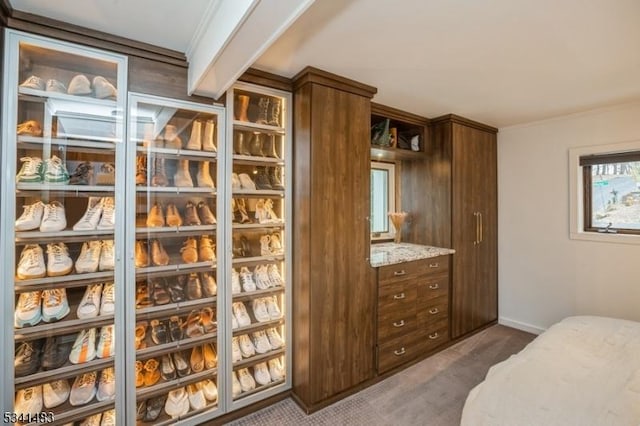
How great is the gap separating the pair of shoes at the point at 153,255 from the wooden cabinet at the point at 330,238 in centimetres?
87

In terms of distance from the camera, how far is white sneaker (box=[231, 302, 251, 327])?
2043 millimetres

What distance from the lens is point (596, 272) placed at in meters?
2.88

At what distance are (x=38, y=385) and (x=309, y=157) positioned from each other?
6.44ft

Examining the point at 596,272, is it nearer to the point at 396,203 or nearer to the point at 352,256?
the point at 396,203

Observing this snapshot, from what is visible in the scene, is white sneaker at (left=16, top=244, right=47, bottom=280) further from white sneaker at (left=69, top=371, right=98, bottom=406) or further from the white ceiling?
the white ceiling

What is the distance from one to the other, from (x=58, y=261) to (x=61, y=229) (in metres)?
0.17

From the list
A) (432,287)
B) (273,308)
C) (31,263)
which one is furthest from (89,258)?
(432,287)

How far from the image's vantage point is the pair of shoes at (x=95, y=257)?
1.59 metres

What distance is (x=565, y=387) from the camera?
1329 mm

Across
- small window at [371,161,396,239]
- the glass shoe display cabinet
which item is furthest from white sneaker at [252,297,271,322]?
small window at [371,161,396,239]

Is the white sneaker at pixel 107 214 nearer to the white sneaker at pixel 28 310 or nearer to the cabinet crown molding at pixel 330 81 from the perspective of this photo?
the white sneaker at pixel 28 310

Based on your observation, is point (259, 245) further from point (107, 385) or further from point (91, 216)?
point (107, 385)

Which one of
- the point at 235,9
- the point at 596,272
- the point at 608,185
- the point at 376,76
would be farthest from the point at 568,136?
the point at 235,9

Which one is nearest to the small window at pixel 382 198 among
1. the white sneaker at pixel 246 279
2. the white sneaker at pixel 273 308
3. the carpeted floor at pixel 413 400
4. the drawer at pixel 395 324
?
the drawer at pixel 395 324
